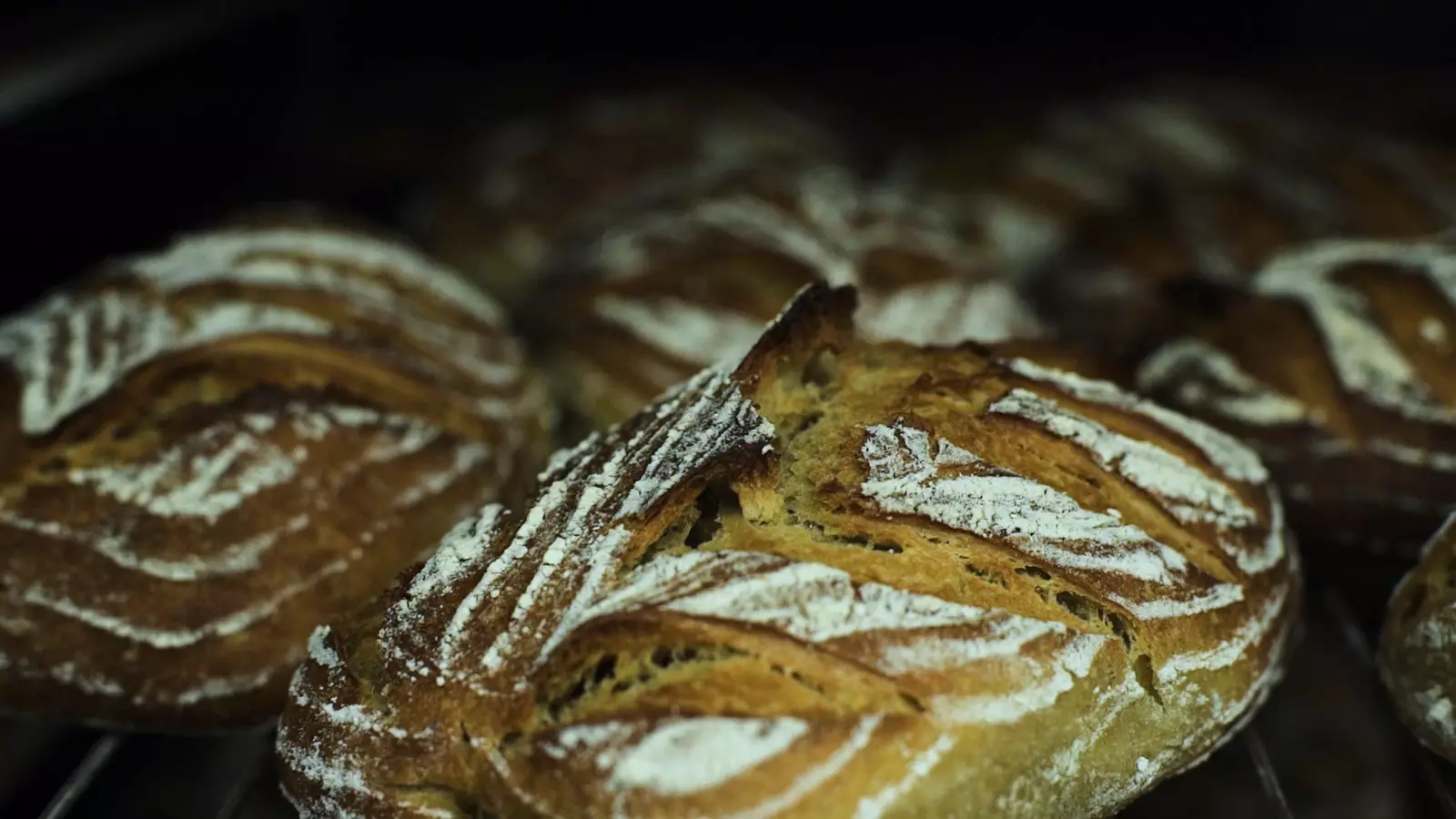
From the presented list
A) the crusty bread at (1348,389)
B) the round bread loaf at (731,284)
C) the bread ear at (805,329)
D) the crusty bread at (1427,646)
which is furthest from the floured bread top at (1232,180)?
the bread ear at (805,329)

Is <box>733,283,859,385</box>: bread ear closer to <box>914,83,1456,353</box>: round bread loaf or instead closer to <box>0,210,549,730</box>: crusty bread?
<box>0,210,549,730</box>: crusty bread

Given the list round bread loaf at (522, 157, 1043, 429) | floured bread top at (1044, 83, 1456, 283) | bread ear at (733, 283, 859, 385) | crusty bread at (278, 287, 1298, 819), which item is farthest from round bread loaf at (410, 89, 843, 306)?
crusty bread at (278, 287, 1298, 819)

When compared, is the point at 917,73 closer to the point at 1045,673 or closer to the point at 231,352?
the point at 231,352

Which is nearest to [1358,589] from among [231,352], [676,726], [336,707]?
[676,726]

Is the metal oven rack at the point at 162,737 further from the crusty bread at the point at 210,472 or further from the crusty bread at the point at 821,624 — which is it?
the crusty bread at the point at 821,624

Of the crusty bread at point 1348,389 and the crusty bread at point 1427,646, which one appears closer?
the crusty bread at point 1427,646

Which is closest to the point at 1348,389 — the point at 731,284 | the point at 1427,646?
the point at 1427,646
